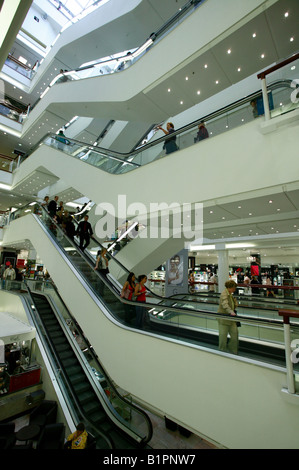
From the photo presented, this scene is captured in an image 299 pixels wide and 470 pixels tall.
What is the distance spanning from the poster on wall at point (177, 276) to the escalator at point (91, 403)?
4795mm

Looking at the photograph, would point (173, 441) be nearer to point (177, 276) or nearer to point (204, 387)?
point (204, 387)

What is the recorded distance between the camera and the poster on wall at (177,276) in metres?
10.5

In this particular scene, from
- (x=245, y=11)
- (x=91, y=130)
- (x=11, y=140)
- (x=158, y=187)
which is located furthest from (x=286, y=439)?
(x=11, y=140)

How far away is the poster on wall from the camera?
34.4 feet

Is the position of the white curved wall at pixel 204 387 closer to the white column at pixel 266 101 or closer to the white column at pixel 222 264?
the white column at pixel 266 101

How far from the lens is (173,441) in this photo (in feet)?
20.7

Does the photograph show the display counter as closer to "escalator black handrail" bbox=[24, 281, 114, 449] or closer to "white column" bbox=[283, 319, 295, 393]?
"escalator black handrail" bbox=[24, 281, 114, 449]

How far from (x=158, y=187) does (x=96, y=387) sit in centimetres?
612

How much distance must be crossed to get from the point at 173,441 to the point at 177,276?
578 centimetres

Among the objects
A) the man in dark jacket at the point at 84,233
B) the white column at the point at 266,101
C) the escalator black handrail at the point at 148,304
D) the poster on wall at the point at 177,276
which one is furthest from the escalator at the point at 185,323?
the poster on wall at the point at 177,276

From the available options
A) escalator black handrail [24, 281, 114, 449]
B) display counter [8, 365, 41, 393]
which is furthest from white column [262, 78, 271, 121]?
display counter [8, 365, 41, 393]

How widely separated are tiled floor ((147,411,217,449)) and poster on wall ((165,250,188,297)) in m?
4.97

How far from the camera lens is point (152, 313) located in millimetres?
4293

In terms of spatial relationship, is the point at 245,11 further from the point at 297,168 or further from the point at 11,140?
the point at 11,140
